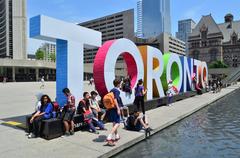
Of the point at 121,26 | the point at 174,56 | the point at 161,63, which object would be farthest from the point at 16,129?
the point at 121,26

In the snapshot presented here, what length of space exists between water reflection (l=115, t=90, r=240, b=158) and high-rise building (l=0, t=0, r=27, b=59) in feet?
384

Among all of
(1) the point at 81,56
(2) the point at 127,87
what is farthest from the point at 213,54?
(1) the point at 81,56

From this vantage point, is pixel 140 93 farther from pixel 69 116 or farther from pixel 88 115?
pixel 69 116

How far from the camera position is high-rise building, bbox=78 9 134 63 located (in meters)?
134

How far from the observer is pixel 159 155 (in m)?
6.98

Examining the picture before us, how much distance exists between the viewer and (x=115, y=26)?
141m

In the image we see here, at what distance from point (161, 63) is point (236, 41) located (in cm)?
13660

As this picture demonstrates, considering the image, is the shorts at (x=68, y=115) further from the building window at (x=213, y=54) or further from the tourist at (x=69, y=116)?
the building window at (x=213, y=54)

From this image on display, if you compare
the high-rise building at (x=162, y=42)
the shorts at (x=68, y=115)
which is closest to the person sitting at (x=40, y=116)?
the shorts at (x=68, y=115)

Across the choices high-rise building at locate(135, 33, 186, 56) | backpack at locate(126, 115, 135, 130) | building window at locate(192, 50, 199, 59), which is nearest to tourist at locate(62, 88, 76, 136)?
backpack at locate(126, 115, 135, 130)

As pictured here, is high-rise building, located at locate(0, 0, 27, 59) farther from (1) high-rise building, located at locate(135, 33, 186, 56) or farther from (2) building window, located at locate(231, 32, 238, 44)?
(2) building window, located at locate(231, 32, 238, 44)

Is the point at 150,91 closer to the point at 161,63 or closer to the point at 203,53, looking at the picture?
the point at 161,63

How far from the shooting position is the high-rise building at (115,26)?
13425 cm

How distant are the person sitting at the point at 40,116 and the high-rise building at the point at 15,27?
116708 mm
